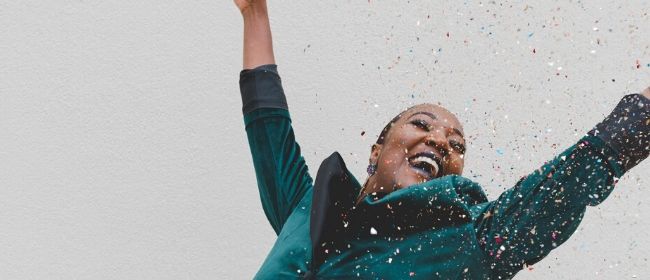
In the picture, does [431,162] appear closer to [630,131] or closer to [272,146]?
[272,146]

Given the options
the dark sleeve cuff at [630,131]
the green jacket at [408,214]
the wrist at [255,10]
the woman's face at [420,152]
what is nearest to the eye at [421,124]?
the woman's face at [420,152]

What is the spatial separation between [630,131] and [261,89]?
0.55m

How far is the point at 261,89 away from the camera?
1389 millimetres

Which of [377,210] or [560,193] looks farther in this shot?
[377,210]

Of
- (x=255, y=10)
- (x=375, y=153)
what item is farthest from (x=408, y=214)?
(x=255, y=10)

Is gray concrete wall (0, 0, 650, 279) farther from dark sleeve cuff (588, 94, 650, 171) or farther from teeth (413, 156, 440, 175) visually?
dark sleeve cuff (588, 94, 650, 171)

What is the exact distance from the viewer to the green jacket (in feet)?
3.41

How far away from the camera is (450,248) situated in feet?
3.88

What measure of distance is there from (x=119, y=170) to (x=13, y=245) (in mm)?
232

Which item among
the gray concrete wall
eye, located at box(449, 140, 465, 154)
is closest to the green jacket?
eye, located at box(449, 140, 465, 154)

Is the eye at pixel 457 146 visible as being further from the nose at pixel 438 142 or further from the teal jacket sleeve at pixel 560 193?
the teal jacket sleeve at pixel 560 193

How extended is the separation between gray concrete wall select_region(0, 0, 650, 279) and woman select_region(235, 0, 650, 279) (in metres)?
0.28

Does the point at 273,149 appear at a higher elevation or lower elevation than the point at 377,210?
higher

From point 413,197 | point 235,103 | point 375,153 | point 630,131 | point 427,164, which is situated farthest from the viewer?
point 235,103
